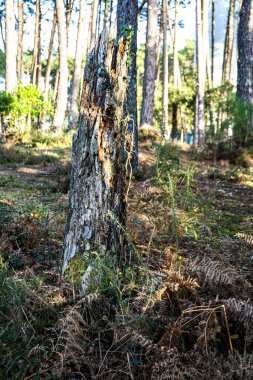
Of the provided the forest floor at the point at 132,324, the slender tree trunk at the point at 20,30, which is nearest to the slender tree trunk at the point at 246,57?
the forest floor at the point at 132,324

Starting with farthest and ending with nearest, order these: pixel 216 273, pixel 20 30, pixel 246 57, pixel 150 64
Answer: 1. pixel 20 30
2. pixel 150 64
3. pixel 246 57
4. pixel 216 273

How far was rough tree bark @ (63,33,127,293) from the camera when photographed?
8.29ft

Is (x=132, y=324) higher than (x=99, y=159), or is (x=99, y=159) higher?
(x=99, y=159)

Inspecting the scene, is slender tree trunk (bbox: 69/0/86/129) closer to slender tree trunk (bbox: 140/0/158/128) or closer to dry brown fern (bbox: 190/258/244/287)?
slender tree trunk (bbox: 140/0/158/128)

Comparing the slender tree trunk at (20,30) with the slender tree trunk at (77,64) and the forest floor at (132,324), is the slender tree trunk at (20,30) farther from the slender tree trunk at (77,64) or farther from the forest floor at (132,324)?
the forest floor at (132,324)

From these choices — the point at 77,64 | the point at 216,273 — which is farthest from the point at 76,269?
the point at 77,64

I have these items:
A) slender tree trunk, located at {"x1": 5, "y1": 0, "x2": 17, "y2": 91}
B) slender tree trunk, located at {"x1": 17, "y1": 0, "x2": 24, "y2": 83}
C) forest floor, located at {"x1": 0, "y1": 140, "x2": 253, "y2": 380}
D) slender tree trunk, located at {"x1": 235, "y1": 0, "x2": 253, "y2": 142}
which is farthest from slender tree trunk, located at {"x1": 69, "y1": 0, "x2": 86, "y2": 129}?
forest floor, located at {"x1": 0, "y1": 140, "x2": 253, "y2": 380}

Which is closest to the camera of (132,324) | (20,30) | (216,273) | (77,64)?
(132,324)

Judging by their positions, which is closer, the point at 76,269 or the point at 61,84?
the point at 76,269

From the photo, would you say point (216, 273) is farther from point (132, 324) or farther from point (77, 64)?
point (77, 64)

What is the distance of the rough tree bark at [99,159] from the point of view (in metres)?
2.53

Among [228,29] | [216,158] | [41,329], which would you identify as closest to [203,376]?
[41,329]

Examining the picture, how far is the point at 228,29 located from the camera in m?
21.8

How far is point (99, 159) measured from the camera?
8.25 feet
